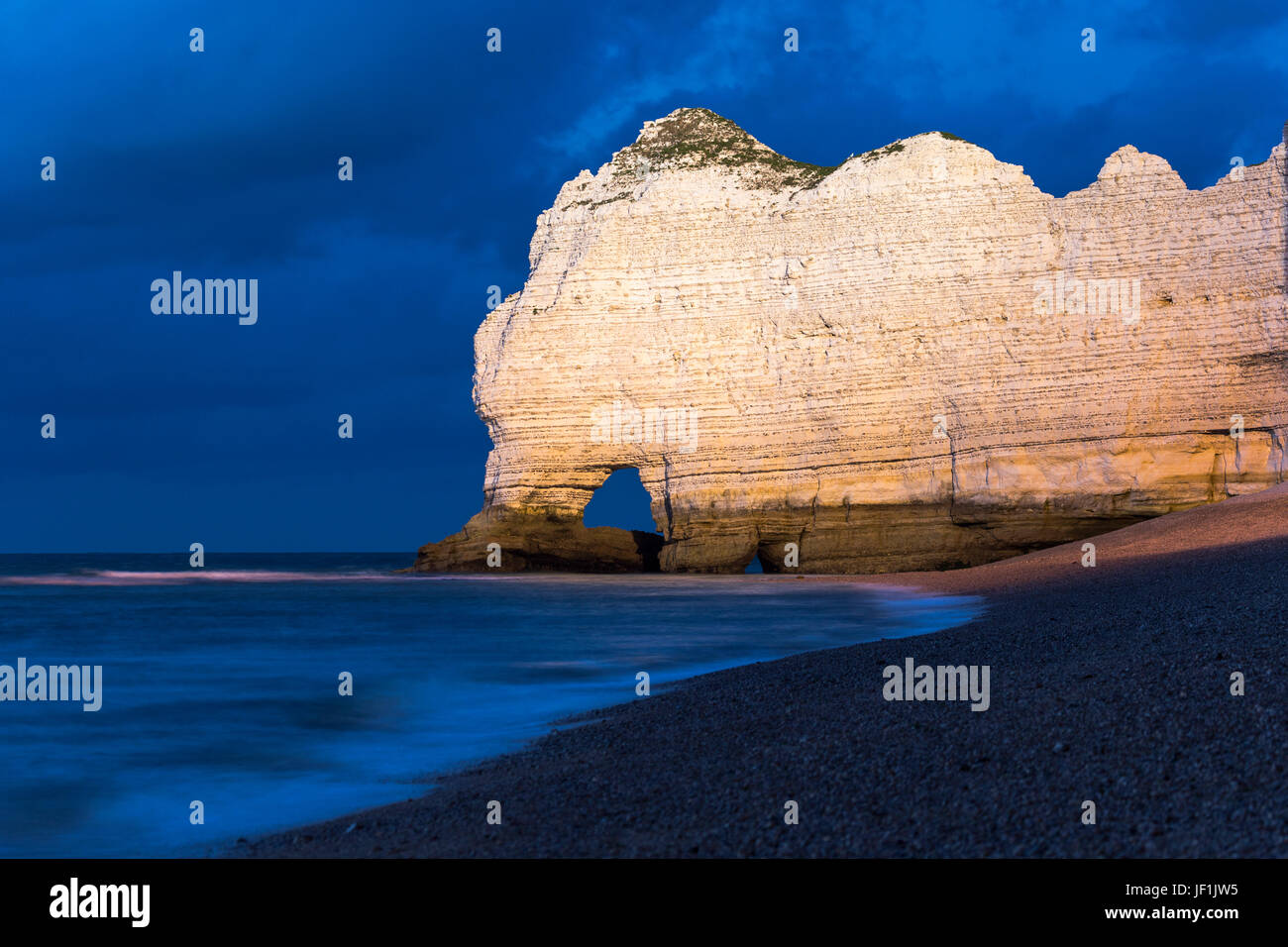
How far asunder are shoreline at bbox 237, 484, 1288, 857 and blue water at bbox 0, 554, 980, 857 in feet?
3.64

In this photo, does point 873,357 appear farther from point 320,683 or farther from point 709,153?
Result: point 320,683

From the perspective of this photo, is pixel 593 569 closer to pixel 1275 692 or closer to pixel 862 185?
pixel 862 185

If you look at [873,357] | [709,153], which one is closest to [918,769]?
[873,357]

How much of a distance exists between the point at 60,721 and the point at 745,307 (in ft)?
89.3

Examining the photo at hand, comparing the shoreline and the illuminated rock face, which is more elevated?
the illuminated rock face

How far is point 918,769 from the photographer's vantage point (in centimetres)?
546

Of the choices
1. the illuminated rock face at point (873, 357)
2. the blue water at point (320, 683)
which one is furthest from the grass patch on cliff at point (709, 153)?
the blue water at point (320, 683)

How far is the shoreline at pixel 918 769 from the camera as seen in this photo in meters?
4.48

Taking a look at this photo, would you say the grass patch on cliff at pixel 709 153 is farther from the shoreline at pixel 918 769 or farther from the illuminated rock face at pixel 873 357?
the shoreline at pixel 918 769

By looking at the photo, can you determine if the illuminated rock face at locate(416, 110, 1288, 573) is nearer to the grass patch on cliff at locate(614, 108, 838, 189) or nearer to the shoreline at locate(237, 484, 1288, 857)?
the grass patch on cliff at locate(614, 108, 838, 189)

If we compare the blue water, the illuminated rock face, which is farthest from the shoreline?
the illuminated rock face

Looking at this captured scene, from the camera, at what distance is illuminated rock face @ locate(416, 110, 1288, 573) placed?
29359 millimetres

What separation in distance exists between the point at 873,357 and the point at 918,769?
28.6m
